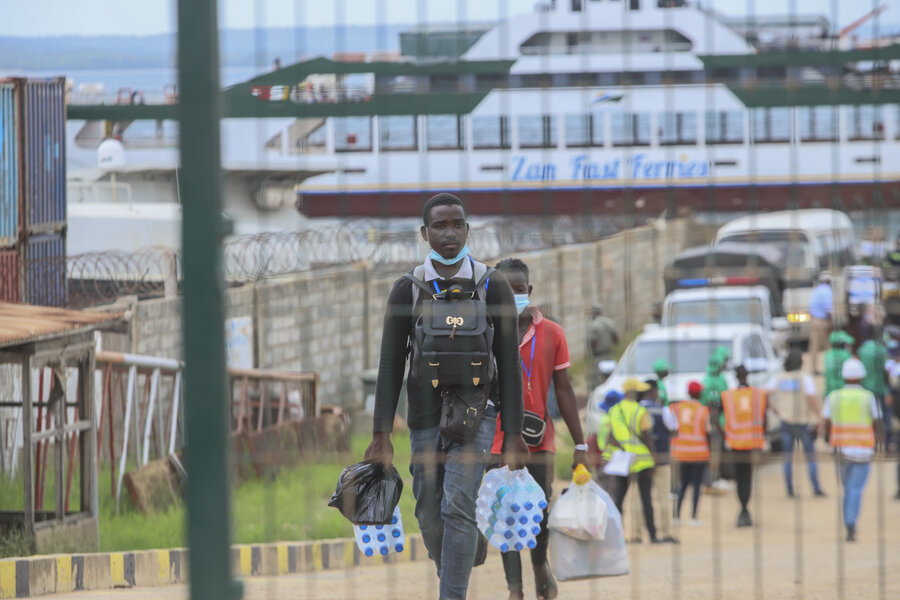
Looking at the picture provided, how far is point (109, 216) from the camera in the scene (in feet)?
57.4

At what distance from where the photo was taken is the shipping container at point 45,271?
11.8m

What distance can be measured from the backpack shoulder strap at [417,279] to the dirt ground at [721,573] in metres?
1.17

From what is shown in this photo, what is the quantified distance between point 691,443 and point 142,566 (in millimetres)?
4847

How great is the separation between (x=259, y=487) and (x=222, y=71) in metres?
7.82

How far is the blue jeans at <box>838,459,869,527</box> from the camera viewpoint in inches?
341

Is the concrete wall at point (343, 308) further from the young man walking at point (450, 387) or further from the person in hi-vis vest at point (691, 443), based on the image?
the young man walking at point (450, 387)

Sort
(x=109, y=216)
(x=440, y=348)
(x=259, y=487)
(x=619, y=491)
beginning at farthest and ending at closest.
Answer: (x=109, y=216)
(x=259, y=487)
(x=619, y=491)
(x=440, y=348)

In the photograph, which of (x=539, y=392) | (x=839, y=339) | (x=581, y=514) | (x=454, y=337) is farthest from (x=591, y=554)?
(x=839, y=339)

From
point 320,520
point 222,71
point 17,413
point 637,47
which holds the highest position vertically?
point 637,47

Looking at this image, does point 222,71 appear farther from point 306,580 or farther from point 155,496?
point 155,496

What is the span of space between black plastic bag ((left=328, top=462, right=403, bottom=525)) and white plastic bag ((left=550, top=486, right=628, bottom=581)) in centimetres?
90

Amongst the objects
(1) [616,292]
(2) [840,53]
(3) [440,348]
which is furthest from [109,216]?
(2) [840,53]

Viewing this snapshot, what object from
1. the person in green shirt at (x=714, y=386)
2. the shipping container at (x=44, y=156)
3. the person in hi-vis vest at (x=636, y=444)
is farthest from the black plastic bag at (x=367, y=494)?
the shipping container at (x=44, y=156)

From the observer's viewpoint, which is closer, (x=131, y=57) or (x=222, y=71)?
(x=222, y=71)
